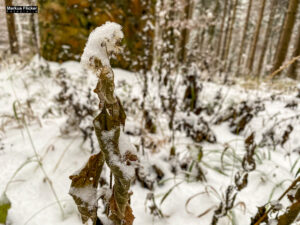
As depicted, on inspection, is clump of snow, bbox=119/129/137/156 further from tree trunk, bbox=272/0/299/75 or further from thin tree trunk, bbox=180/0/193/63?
tree trunk, bbox=272/0/299/75

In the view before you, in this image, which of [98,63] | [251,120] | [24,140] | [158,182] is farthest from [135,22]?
[98,63]

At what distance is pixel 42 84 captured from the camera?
3.40 m

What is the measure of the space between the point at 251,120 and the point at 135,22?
96.9 inches

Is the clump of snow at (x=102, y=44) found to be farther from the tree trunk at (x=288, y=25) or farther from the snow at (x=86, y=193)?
the tree trunk at (x=288, y=25)

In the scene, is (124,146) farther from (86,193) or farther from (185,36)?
(185,36)

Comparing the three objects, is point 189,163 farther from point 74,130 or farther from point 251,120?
point 251,120

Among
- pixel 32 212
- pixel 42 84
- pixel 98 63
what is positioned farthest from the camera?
pixel 42 84

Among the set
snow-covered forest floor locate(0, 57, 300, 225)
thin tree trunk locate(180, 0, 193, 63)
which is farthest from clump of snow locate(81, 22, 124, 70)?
thin tree trunk locate(180, 0, 193, 63)

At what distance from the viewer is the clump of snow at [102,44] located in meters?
0.43

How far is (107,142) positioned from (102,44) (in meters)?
0.20

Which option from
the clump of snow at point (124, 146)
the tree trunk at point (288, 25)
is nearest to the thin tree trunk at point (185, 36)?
the tree trunk at point (288, 25)

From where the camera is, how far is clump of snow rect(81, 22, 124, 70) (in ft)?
1.41

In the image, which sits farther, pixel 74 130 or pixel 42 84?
pixel 42 84

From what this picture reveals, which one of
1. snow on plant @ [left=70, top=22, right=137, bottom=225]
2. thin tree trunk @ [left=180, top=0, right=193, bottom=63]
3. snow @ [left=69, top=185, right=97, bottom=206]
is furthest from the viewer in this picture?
thin tree trunk @ [left=180, top=0, right=193, bottom=63]
